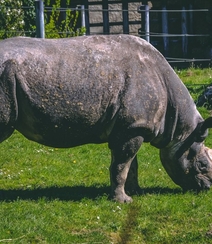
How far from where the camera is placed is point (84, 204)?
8031 mm

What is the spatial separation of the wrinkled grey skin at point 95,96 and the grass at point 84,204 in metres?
0.49

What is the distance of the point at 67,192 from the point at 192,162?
1.44 m

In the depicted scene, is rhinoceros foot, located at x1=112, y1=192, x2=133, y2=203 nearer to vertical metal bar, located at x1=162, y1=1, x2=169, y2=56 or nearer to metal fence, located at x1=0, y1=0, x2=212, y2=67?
metal fence, located at x1=0, y1=0, x2=212, y2=67

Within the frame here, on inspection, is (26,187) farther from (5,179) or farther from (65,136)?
(65,136)

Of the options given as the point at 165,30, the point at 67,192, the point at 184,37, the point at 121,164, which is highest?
the point at 121,164

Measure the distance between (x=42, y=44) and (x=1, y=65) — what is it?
1.88ft

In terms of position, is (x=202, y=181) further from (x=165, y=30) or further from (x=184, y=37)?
(x=165, y=30)

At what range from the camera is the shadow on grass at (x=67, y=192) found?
827 cm

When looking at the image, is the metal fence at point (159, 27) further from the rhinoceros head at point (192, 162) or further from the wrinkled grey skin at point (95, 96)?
the wrinkled grey skin at point (95, 96)

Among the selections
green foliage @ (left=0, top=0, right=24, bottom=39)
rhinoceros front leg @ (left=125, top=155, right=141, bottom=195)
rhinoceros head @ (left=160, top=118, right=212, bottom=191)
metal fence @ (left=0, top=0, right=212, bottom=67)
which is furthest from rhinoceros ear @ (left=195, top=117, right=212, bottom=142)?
metal fence @ (left=0, top=0, right=212, bottom=67)

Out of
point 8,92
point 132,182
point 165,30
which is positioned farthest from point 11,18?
point 8,92

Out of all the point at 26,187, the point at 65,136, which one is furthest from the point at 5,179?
the point at 65,136

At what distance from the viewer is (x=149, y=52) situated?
26.6 feet

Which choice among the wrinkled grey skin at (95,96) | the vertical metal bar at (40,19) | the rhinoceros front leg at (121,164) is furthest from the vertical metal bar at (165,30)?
the rhinoceros front leg at (121,164)
